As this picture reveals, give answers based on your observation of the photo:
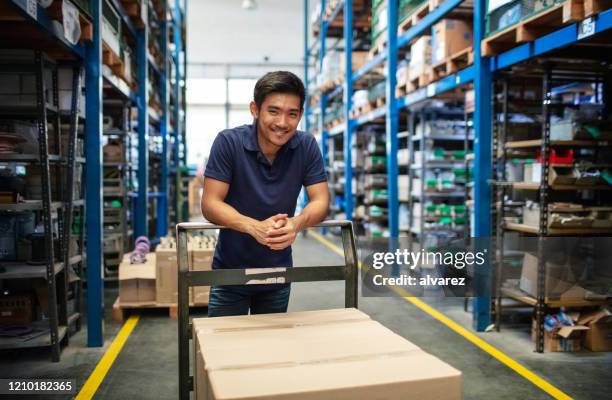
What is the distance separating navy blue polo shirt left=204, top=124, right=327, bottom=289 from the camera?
248 cm

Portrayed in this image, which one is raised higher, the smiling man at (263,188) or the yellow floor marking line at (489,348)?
the smiling man at (263,188)

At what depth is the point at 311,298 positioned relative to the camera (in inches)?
283

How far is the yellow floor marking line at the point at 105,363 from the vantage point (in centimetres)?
398

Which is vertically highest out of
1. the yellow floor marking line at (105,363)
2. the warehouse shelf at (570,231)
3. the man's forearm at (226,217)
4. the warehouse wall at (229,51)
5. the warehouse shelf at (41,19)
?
the warehouse wall at (229,51)

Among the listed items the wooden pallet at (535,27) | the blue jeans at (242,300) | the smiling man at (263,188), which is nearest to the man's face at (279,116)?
the smiling man at (263,188)

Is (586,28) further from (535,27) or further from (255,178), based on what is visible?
(255,178)

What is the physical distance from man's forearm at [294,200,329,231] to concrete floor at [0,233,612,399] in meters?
2.17

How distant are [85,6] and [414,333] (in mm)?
4449

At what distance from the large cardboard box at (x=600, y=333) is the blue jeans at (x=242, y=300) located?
3614 mm

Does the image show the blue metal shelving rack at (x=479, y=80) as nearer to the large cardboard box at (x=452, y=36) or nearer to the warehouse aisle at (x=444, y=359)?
the large cardboard box at (x=452, y=36)

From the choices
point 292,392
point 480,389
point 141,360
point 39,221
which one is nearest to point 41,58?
point 39,221

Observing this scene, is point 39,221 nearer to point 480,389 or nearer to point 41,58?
point 41,58

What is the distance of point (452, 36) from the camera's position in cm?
650

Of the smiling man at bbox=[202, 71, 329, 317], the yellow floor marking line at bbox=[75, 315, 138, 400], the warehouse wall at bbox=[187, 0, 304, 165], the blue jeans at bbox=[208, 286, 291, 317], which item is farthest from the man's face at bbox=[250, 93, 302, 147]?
the warehouse wall at bbox=[187, 0, 304, 165]
